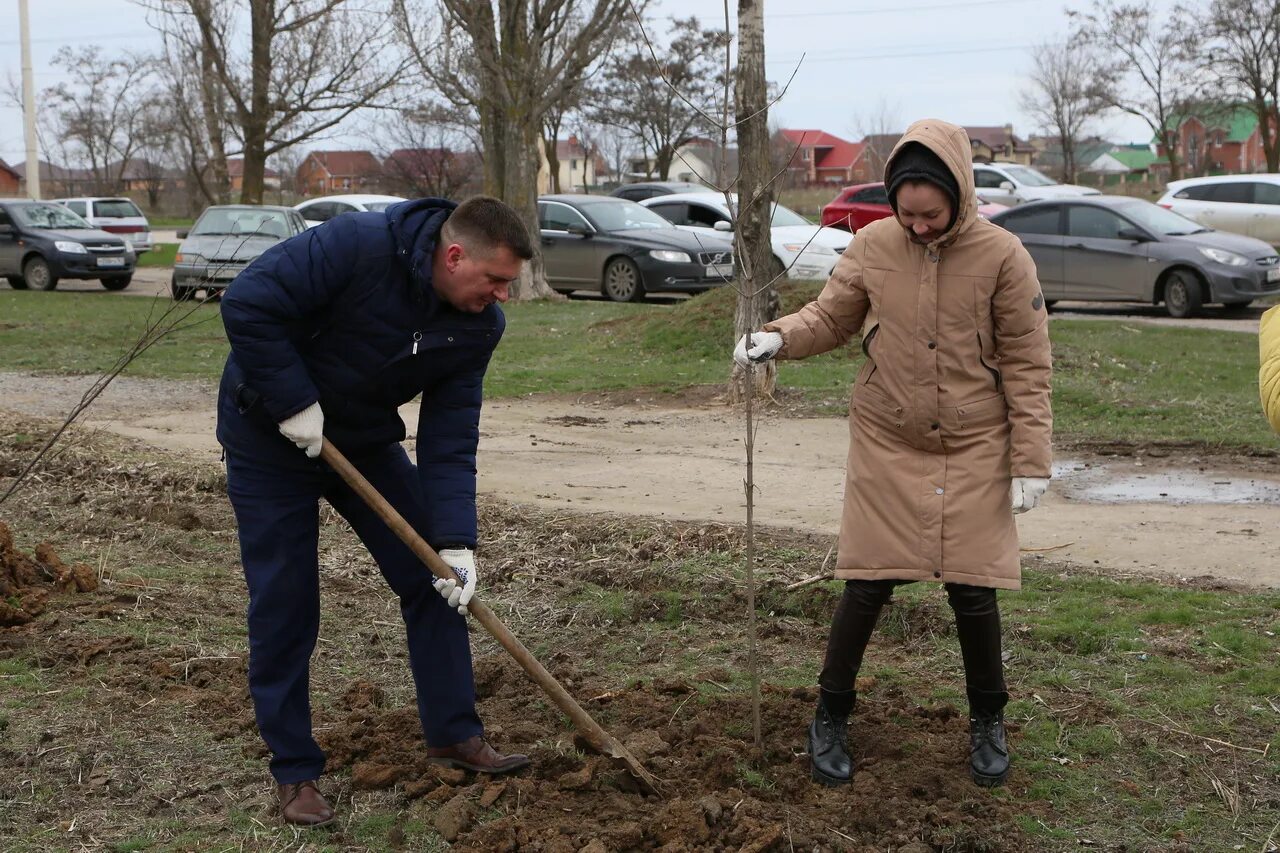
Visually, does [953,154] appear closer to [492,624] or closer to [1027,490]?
[1027,490]

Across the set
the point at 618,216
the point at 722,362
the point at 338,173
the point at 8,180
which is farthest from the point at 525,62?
the point at 8,180

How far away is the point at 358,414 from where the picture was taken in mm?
3795

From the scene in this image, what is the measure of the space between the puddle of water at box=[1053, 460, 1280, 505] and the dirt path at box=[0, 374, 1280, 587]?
0.01m

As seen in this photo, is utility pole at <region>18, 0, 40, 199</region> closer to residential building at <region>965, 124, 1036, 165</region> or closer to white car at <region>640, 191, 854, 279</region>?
white car at <region>640, 191, 854, 279</region>

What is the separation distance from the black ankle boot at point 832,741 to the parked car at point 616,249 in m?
13.7

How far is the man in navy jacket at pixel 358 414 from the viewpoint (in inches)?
141

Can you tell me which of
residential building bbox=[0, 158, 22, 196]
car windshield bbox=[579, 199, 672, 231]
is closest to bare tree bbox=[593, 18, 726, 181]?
car windshield bbox=[579, 199, 672, 231]

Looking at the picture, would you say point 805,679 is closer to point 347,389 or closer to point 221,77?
point 347,389

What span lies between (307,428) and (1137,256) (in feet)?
45.8

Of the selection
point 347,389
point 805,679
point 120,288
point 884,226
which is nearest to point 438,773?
point 347,389

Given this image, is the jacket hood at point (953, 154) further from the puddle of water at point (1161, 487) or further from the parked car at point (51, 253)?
the parked car at point (51, 253)

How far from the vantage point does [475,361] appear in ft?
12.6

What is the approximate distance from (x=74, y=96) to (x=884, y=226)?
187ft

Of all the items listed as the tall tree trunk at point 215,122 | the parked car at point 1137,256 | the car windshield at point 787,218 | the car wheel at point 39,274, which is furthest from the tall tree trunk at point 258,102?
the parked car at point 1137,256
